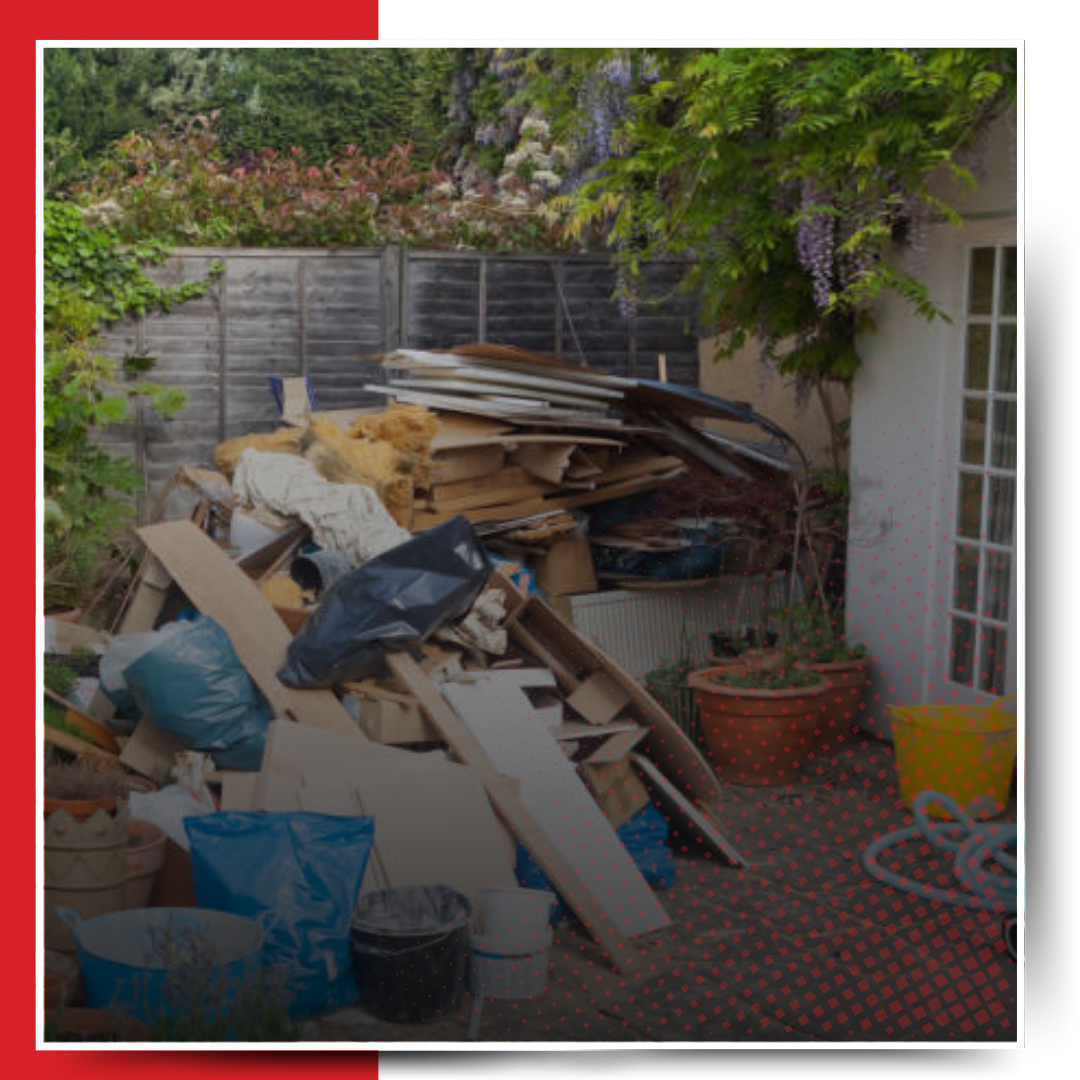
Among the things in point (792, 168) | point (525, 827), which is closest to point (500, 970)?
point (525, 827)

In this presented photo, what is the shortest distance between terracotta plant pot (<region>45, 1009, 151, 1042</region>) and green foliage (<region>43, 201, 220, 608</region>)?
2535mm

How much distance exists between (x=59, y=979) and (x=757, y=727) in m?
2.33

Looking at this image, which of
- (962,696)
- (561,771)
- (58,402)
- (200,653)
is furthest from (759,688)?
(58,402)

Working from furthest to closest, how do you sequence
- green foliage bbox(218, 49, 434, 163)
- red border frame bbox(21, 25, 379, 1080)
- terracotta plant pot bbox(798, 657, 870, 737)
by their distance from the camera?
green foliage bbox(218, 49, 434, 163) → terracotta plant pot bbox(798, 657, 870, 737) → red border frame bbox(21, 25, 379, 1080)

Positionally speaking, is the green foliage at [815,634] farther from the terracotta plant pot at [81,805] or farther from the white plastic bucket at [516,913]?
the terracotta plant pot at [81,805]

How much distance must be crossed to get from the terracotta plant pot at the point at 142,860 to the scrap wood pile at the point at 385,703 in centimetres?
8

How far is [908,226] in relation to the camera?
4.40 metres

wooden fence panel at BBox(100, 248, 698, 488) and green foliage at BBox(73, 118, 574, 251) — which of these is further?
green foliage at BBox(73, 118, 574, 251)

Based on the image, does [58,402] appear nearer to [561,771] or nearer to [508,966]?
[561,771]

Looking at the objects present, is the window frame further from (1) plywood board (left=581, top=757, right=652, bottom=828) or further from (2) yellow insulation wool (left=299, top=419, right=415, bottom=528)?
(2) yellow insulation wool (left=299, top=419, right=415, bottom=528)

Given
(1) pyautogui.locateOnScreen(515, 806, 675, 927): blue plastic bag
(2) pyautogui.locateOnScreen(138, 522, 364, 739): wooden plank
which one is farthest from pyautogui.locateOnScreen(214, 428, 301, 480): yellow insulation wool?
(1) pyautogui.locateOnScreen(515, 806, 675, 927): blue plastic bag

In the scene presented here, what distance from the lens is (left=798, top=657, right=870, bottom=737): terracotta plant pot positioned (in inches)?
185

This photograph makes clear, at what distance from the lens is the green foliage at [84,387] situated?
5355mm

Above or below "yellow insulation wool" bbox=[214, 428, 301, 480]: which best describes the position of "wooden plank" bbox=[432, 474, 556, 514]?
below
